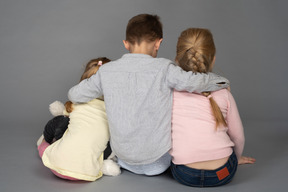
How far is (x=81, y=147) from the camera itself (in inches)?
95.2

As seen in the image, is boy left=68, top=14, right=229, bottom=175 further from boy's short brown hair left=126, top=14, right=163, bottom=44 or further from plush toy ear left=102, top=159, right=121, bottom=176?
plush toy ear left=102, top=159, right=121, bottom=176

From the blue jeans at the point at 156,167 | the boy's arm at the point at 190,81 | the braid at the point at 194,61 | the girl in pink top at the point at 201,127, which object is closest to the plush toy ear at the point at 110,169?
the blue jeans at the point at 156,167

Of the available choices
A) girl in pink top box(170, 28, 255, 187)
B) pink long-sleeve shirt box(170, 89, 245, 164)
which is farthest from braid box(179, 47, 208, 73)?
pink long-sleeve shirt box(170, 89, 245, 164)

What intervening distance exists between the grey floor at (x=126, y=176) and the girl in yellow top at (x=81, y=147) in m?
0.07

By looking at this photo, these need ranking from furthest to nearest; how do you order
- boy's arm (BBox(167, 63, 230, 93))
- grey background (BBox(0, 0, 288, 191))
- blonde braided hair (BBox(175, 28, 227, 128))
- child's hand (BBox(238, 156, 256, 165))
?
1. grey background (BBox(0, 0, 288, 191))
2. child's hand (BBox(238, 156, 256, 165))
3. blonde braided hair (BBox(175, 28, 227, 128))
4. boy's arm (BBox(167, 63, 230, 93))

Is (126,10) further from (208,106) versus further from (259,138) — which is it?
(208,106)

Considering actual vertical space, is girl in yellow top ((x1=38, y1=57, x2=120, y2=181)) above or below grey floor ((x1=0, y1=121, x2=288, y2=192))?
above

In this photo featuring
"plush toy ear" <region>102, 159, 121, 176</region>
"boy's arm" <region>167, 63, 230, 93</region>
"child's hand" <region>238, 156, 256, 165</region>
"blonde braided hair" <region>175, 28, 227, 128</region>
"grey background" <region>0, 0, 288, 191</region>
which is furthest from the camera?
"grey background" <region>0, 0, 288, 191</region>

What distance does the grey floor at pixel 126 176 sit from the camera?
226cm

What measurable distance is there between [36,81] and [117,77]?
78.7 inches

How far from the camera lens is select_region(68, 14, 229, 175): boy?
7.40ft

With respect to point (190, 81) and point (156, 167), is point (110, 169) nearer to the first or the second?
point (156, 167)

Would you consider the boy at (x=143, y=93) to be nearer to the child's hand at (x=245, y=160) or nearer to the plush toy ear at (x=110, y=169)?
the plush toy ear at (x=110, y=169)

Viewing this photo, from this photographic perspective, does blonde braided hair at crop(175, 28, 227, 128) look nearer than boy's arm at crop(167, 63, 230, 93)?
No
